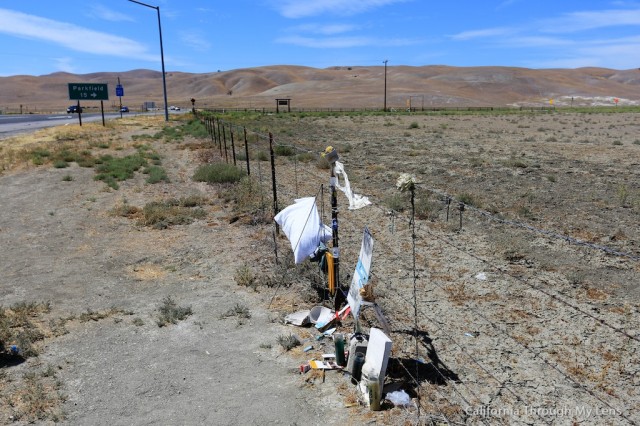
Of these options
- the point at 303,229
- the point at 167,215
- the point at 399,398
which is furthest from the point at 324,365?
the point at 167,215

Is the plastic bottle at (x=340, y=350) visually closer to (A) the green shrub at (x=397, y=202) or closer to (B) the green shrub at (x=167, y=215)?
(A) the green shrub at (x=397, y=202)

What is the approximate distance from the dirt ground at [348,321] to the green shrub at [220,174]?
1680 mm

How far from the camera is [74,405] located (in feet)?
17.0

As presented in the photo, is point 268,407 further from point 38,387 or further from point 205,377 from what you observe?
point 38,387

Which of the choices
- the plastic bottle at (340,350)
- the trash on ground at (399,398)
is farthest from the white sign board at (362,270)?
the trash on ground at (399,398)

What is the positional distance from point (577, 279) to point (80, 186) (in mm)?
15927

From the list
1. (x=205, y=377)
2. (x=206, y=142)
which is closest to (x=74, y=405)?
(x=205, y=377)

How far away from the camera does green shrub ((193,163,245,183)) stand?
55.4ft

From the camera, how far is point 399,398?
→ 5004 millimetres

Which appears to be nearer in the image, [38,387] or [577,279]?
[38,387]

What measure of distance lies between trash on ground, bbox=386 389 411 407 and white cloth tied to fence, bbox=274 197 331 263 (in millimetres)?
2658

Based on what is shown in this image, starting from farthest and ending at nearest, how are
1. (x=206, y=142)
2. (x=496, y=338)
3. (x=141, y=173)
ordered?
(x=206, y=142), (x=141, y=173), (x=496, y=338)

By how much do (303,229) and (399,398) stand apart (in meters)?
3.11

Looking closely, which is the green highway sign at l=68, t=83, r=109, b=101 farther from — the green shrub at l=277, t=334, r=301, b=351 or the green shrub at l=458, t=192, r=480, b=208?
the green shrub at l=277, t=334, r=301, b=351
